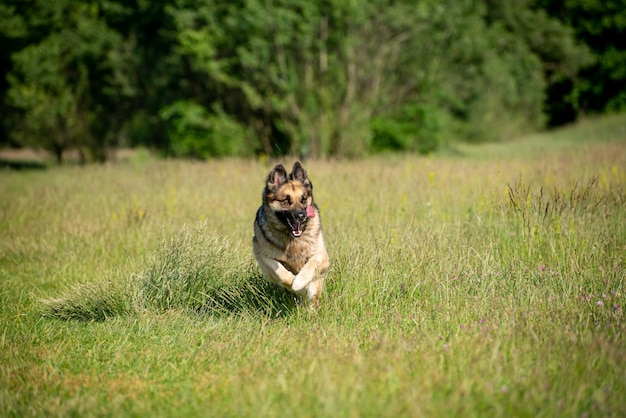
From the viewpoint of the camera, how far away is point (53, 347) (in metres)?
5.08

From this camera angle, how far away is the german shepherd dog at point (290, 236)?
558 centimetres

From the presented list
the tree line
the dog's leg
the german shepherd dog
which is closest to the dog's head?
the german shepherd dog

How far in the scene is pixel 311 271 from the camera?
549 cm

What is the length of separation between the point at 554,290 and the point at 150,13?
20799 mm

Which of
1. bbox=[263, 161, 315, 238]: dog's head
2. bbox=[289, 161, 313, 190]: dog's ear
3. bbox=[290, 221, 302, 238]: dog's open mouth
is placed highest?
bbox=[289, 161, 313, 190]: dog's ear

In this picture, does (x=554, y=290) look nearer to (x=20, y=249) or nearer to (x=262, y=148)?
(x=20, y=249)

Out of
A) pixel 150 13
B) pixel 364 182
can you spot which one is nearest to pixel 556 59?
pixel 150 13

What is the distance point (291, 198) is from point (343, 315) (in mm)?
1172

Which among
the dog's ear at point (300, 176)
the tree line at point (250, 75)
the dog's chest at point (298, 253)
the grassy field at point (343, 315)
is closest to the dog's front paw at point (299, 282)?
the grassy field at point (343, 315)

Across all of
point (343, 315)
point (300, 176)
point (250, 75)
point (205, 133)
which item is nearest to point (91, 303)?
point (300, 176)

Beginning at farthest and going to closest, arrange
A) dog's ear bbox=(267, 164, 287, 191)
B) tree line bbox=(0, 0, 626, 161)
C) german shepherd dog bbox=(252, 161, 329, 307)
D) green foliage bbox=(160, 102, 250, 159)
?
1. green foliage bbox=(160, 102, 250, 159)
2. tree line bbox=(0, 0, 626, 161)
3. dog's ear bbox=(267, 164, 287, 191)
4. german shepherd dog bbox=(252, 161, 329, 307)

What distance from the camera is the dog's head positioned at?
568 centimetres

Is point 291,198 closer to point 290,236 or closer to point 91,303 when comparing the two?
point 290,236

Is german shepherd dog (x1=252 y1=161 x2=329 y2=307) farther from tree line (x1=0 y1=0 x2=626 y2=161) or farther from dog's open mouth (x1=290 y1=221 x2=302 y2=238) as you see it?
tree line (x1=0 y1=0 x2=626 y2=161)
